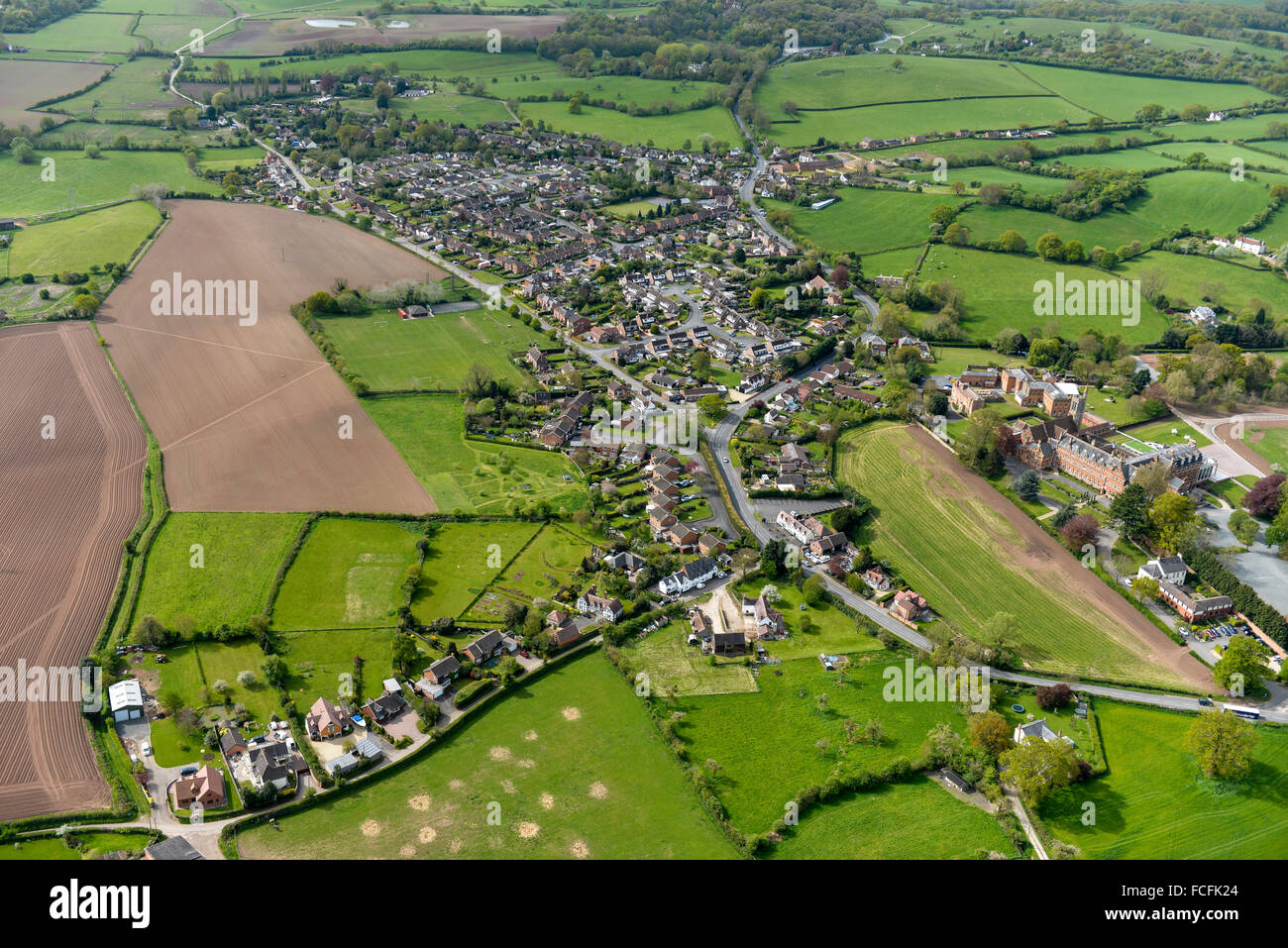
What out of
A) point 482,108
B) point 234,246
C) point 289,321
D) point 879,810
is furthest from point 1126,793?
point 482,108

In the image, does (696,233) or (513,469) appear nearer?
(513,469)

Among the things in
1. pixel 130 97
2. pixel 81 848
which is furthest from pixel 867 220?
pixel 130 97

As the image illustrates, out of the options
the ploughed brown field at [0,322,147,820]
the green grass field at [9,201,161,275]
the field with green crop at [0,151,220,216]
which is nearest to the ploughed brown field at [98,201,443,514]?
the ploughed brown field at [0,322,147,820]

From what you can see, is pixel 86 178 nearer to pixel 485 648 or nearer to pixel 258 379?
pixel 258 379

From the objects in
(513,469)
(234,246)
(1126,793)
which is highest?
(234,246)

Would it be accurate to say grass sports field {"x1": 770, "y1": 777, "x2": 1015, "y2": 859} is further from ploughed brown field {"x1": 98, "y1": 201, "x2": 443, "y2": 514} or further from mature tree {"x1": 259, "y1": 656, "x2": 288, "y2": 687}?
ploughed brown field {"x1": 98, "y1": 201, "x2": 443, "y2": 514}

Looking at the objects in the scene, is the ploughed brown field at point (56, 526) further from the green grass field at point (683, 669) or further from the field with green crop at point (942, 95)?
the field with green crop at point (942, 95)

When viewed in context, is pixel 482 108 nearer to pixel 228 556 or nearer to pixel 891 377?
pixel 891 377
